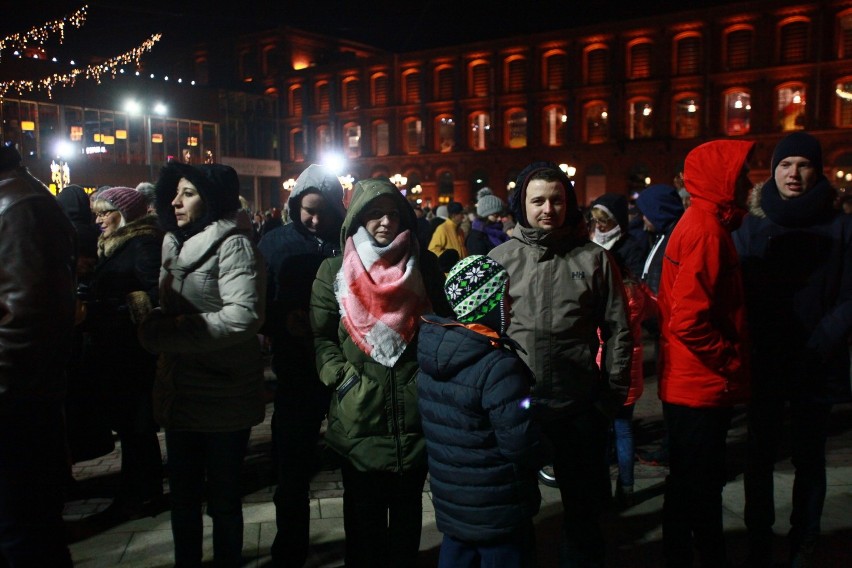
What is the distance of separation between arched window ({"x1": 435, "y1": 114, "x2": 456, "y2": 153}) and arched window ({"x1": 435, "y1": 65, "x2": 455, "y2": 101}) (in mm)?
1466

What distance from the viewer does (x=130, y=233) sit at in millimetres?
4598

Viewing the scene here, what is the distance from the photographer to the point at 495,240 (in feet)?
33.1

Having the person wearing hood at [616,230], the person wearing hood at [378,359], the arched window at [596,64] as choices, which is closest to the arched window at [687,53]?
the arched window at [596,64]

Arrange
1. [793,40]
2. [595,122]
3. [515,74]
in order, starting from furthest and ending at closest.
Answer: [515,74] < [595,122] < [793,40]

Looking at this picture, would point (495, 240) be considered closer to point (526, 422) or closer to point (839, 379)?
point (839, 379)

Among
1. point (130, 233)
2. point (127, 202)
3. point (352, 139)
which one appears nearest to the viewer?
point (130, 233)

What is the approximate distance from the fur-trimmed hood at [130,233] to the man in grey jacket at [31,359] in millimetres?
1775

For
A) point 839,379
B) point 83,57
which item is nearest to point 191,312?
point 839,379

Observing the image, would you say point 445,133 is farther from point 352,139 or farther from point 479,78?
point 352,139

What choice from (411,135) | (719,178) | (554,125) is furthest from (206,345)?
(411,135)

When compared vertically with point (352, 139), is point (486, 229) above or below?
below

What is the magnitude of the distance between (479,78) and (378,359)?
5183 centimetres

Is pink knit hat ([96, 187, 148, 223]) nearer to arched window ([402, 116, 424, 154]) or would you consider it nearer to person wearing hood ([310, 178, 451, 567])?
person wearing hood ([310, 178, 451, 567])

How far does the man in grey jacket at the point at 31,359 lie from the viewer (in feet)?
8.55
